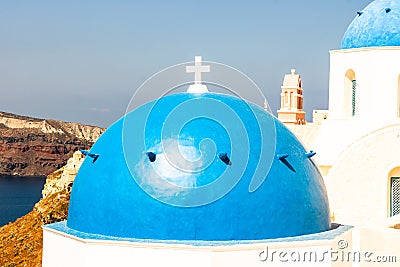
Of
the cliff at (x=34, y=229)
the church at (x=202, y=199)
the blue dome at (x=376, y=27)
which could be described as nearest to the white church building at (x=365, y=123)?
the blue dome at (x=376, y=27)

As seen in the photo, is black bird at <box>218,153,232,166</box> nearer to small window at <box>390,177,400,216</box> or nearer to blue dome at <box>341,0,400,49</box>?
small window at <box>390,177,400,216</box>

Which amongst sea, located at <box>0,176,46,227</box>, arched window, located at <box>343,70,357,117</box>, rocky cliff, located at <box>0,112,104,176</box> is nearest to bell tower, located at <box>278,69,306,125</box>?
arched window, located at <box>343,70,357,117</box>

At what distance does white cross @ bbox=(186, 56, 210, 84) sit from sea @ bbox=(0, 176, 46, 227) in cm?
4845

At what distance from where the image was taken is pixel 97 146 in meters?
11.7

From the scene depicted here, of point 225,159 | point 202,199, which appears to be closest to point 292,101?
point 225,159

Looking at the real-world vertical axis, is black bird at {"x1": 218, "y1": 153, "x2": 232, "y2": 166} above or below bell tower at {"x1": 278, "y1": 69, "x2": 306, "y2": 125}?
below

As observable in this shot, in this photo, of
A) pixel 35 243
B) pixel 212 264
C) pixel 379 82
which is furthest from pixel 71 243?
pixel 35 243

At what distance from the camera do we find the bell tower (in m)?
23.2

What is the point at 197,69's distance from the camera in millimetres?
11977

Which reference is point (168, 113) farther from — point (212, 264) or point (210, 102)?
point (212, 264)

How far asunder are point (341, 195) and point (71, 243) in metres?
6.78

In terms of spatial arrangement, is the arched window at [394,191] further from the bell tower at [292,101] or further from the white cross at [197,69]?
the bell tower at [292,101]

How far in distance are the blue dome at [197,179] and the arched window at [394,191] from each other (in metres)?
4.03

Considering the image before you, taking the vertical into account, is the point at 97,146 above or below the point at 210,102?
below
